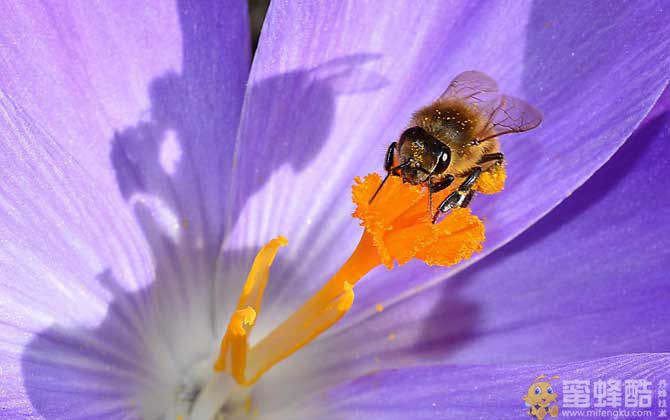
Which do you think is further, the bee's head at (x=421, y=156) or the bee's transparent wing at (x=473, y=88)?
the bee's transparent wing at (x=473, y=88)

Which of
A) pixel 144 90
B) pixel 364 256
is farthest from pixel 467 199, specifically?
pixel 144 90

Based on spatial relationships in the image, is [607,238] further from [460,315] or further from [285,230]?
[285,230]

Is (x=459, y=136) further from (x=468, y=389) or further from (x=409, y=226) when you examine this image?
(x=468, y=389)

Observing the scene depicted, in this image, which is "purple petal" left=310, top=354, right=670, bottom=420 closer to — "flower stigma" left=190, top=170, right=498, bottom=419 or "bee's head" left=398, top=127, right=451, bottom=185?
"flower stigma" left=190, top=170, right=498, bottom=419

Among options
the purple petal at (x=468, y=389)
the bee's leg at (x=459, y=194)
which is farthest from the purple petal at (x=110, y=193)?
Answer: the bee's leg at (x=459, y=194)

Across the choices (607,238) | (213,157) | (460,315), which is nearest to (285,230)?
(213,157)

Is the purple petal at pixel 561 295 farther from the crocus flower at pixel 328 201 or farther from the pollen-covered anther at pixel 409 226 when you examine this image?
the pollen-covered anther at pixel 409 226
